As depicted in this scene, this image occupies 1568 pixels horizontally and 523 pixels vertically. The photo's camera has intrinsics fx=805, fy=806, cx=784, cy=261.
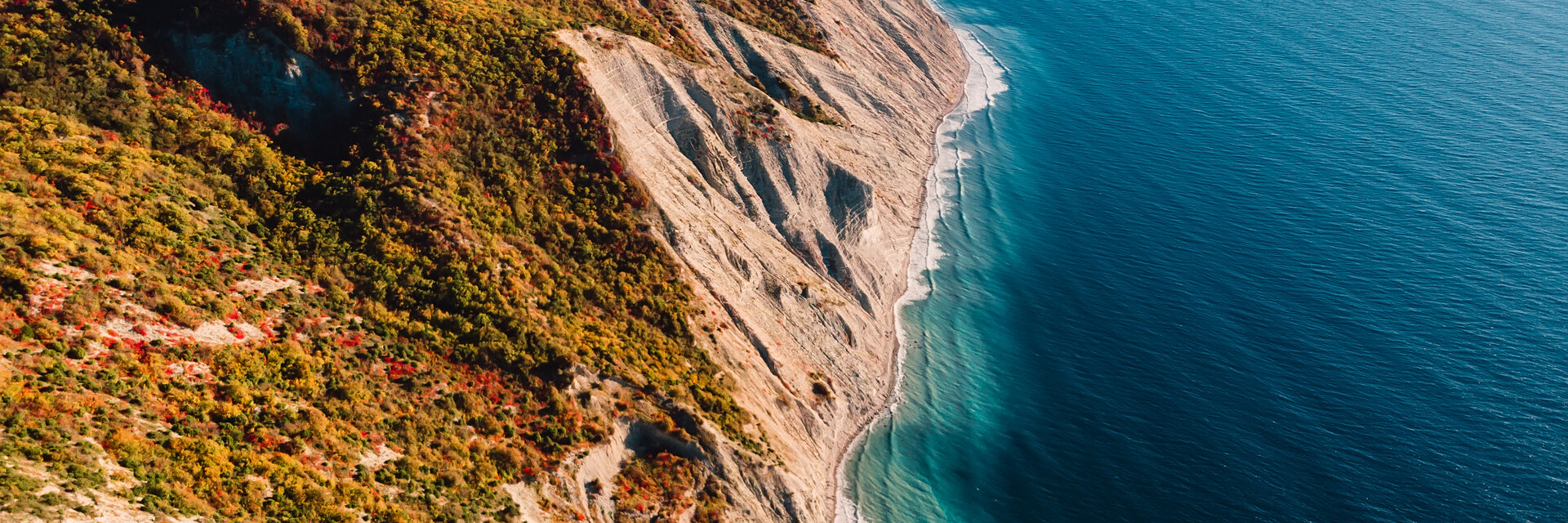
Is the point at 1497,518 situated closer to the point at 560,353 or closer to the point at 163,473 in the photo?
the point at 560,353

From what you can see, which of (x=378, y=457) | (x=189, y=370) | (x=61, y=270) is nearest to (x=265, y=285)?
(x=189, y=370)

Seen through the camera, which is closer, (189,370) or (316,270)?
(189,370)

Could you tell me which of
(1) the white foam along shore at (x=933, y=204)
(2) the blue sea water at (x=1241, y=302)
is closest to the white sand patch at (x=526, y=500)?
(1) the white foam along shore at (x=933, y=204)

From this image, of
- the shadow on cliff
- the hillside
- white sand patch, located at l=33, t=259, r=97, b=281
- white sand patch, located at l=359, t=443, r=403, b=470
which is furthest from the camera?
the shadow on cliff

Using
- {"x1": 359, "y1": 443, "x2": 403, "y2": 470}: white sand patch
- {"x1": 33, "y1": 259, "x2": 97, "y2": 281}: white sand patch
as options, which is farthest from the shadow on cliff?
{"x1": 359, "y1": 443, "x2": 403, "y2": 470}: white sand patch

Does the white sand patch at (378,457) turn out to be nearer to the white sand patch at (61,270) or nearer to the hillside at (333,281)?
the hillside at (333,281)

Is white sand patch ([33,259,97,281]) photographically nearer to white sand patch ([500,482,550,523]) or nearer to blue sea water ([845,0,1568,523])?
white sand patch ([500,482,550,523])

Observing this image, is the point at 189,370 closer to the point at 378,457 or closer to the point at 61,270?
the point at 61,270
